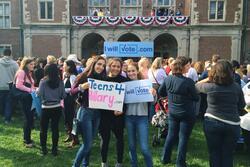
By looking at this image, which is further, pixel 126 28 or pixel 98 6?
pixel 98 6

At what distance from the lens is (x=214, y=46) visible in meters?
23.8

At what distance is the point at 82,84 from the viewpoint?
505 cm

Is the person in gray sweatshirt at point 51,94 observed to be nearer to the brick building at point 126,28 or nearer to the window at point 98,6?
the brick building at point 126,28

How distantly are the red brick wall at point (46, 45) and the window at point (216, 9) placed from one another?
39.4 feet

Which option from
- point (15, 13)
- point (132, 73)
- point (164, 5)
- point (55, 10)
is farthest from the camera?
point (164, 5)

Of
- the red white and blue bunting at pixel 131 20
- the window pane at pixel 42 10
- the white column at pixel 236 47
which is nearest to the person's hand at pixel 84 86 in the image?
the red white and blue bunting at pixel 131 20

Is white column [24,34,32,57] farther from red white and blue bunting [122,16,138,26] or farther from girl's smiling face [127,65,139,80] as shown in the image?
girl's smiling face [127,65,139,80]

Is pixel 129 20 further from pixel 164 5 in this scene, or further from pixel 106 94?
pixel 106 94

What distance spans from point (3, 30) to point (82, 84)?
23.7m

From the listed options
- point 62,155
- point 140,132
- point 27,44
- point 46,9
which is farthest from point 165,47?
point 140,132

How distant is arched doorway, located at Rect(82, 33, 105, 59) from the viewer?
26281 mm

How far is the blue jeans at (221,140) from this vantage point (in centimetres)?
429

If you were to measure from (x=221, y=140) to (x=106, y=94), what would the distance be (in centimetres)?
187

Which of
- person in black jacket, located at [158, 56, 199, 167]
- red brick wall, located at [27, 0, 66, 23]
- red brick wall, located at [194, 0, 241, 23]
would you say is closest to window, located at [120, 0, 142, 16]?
red brick wall, located at [27, 0, 66, 23]
